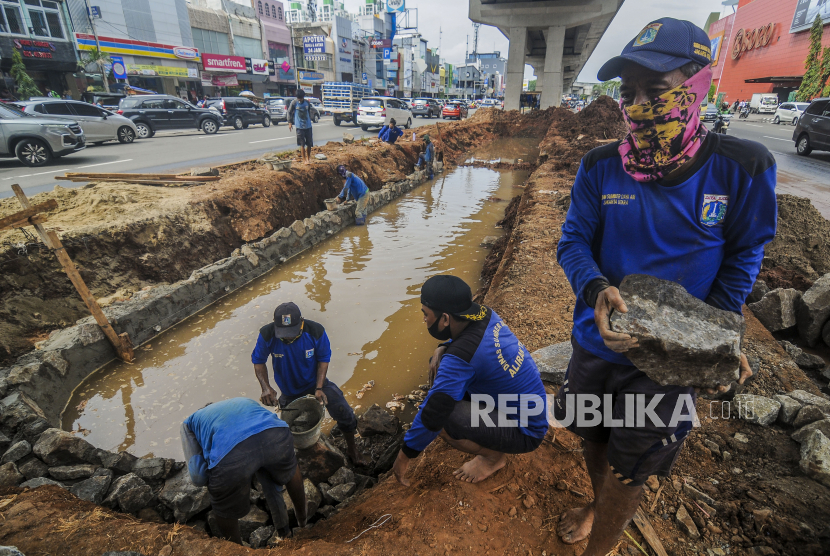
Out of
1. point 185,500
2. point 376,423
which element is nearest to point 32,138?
point 185,500

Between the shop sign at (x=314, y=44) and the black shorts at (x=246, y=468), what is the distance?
174ft

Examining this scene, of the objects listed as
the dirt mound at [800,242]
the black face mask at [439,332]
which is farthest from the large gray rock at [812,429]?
the dirt mound at [800,242]

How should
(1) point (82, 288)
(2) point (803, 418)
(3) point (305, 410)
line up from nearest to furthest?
(2) point (803, 418), (3) point (305, 410), (1) point (82, 288)

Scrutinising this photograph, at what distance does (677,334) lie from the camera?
1.38 meters

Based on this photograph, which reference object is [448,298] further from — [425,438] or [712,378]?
[712,378]

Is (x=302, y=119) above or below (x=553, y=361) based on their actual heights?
above

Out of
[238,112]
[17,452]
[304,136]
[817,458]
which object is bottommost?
[17,452]

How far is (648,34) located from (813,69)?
4359cm

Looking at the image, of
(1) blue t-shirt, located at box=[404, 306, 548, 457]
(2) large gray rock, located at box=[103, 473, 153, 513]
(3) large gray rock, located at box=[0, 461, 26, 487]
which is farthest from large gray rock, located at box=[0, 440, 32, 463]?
(1) blue t-shirt, located at box=[404, 306, 548, 457]

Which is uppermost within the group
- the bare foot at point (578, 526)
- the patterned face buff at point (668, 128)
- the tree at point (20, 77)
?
the tree at point (20, 77)

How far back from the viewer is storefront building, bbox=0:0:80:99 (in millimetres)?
20766

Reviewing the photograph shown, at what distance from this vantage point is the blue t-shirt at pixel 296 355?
130 inches

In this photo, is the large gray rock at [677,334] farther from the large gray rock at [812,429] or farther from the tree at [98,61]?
the tree at [98,61]

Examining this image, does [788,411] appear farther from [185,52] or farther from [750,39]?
[750,39]
